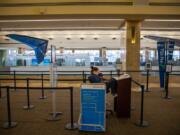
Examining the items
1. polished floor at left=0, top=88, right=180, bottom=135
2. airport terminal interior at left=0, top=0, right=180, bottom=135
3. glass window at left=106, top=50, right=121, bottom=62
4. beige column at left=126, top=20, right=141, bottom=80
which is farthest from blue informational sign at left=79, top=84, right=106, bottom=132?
glass window at left=106, top=50, right=121, bottom=62

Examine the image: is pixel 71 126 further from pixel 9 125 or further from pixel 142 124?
pixel 142 124

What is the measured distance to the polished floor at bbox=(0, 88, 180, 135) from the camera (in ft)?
13.1

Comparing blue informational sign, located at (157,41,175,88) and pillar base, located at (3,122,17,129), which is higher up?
blue informational sign, located at (157,41,175,88)

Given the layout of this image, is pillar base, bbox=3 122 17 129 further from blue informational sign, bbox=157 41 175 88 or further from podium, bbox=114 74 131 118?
blue informational sign, bbox=157 41 175 88

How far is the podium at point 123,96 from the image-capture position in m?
4.68

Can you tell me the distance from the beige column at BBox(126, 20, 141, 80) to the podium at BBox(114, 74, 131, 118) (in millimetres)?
4031

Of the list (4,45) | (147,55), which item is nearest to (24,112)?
(4,45)

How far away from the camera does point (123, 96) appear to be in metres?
4.75

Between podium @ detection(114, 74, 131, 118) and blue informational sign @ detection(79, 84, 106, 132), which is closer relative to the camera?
blue informational sign @ detection(79, 84, 106, 132)

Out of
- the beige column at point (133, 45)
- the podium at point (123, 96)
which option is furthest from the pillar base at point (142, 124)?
the beige column at point (133, 45)

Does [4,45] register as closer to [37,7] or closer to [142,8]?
[37,7]

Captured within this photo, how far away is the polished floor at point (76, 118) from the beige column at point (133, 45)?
216 cm

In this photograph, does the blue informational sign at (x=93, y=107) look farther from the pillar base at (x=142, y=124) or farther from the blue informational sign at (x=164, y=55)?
the blue informational sign at (x=164, y=55)

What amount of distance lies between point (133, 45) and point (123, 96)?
4414mm
